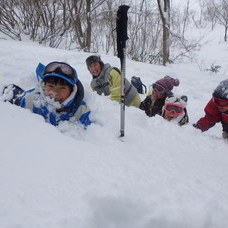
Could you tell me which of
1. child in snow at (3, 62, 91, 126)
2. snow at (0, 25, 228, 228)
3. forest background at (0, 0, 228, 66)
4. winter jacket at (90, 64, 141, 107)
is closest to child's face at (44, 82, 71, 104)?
child in snow at (3, 62, 91, 126)

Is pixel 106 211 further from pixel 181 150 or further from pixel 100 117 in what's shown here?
pixel 100 117

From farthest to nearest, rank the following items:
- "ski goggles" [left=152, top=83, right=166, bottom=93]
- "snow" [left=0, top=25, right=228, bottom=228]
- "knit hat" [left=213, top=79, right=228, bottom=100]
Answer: "ski goggles" [left=152, top=83, right=166, bottom=93]
"knit hat" [left=213, top=79, right=228, bottom=100]
"snow" [left=0, top=25, right=228, bottom=228]

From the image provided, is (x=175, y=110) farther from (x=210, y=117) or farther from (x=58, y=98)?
(x=58, y=98)

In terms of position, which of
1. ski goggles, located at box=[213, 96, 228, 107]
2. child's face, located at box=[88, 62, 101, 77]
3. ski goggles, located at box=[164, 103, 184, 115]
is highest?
child's face, located at box=[88, 62, 101, 77]

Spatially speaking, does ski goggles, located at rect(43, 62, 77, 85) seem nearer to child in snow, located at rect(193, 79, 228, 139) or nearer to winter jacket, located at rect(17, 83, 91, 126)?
winter jacket, located at rect(17, 83, 91, 126)

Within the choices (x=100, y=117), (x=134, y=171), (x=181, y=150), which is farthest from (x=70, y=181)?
(x=100, y=117)

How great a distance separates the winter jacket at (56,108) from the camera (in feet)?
7.27

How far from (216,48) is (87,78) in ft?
58.5

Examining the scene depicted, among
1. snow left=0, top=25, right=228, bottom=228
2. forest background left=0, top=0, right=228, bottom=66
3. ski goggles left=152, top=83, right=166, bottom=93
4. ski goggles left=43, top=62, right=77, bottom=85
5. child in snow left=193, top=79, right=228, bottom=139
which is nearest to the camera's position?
snow left=0, top=25, right=228, bottom=228

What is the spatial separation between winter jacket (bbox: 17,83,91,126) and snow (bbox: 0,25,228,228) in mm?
166

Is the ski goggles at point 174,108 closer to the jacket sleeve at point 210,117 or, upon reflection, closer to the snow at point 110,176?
the jacket sleeve at point 210,117

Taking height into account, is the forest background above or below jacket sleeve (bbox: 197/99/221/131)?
above

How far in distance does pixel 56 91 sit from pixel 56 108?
139 mm

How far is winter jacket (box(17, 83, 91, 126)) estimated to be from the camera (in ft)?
7.27
